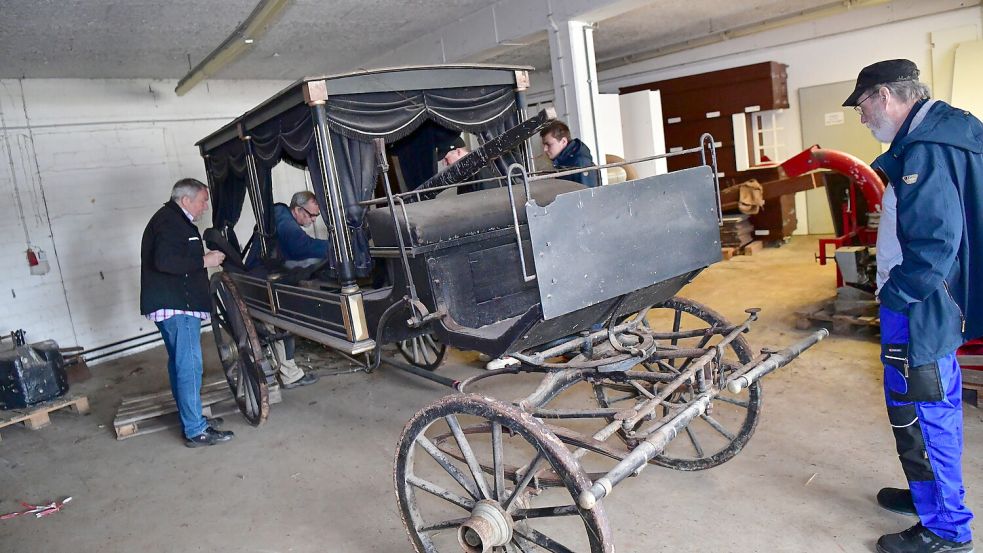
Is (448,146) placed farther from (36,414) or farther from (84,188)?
(84,188)

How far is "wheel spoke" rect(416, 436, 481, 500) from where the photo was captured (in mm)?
2448

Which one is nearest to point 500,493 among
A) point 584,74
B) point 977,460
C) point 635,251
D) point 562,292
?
point 562,292

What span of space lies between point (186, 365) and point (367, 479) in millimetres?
1597

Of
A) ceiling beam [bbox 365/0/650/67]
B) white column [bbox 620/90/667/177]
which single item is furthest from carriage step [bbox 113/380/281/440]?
white column [bbox 620/90/667/177]

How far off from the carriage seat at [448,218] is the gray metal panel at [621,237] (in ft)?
2.55

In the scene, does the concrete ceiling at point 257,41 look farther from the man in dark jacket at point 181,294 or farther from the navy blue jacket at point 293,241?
the man in dark jacket at point 181,294

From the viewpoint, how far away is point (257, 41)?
22.8 ft

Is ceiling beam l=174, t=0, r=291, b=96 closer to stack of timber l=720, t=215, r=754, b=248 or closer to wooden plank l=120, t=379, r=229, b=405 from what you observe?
wooden plank l=120, t=379, r=229, b=405

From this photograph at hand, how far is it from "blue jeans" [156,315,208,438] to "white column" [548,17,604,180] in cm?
371

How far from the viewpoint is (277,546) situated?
10.2ft

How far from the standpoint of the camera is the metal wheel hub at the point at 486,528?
225 cm

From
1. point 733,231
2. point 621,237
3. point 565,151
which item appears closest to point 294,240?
point 565,151

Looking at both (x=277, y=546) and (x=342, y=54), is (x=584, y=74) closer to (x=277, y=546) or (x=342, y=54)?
(x=342, y=54)

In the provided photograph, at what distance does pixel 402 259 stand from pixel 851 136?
788 centimetres
